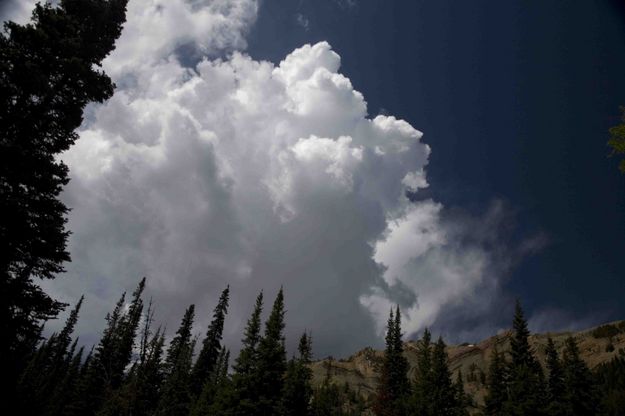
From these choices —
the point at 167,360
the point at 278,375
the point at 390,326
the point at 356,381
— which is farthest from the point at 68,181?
the point at 356,381

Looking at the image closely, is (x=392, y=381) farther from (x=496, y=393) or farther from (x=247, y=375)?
(x=247, y=375)

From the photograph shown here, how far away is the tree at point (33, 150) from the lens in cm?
1289

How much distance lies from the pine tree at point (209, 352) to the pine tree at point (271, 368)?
21737mm

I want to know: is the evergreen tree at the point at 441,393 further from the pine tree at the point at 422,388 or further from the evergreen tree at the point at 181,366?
the evergreen tree at the point at 181,366

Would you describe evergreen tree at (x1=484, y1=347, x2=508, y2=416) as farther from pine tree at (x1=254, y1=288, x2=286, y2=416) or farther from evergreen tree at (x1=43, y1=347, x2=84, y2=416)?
evergreen tree at (x1=43, y1=347, x2=84, y2=416)

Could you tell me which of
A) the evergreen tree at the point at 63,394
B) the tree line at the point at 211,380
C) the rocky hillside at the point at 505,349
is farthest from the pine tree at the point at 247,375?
the rocky hillside at the point at 505,349

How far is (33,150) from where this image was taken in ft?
44.7

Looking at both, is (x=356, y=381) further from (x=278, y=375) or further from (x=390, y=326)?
(x=278, y=375)

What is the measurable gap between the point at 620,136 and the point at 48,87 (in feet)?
58.4

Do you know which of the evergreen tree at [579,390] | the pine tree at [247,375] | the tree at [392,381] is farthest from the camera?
the tree at [392,381]

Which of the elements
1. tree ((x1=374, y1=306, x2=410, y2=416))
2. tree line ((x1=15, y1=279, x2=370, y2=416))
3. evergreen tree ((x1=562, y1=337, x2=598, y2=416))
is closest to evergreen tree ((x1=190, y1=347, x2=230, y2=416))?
tree line ((x1=15, y1=279, x2=370, y2=416))

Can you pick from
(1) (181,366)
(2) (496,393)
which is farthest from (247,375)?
(2) (496,393)

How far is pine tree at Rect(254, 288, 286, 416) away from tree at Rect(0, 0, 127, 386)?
23.1m

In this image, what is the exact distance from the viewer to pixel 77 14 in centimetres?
1650
